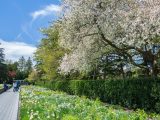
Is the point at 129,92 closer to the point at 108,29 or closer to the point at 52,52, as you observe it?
the point at 108,29

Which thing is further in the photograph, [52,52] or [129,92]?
[52,52]

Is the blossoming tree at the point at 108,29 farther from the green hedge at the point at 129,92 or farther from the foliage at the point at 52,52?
the foliage at the point at 52,52

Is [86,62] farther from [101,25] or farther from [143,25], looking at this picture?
[143,25]

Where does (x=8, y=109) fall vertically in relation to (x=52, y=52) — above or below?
below

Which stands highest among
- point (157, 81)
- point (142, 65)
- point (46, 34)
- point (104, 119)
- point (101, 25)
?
point (46, 34)

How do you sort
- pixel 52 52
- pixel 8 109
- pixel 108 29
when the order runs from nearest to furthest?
1. pixel 8 109
2. pixel 108 29
3. pixel 52 52

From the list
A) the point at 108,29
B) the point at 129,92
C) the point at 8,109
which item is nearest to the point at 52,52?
the point at 108,29

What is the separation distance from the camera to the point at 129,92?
2281 centimetres

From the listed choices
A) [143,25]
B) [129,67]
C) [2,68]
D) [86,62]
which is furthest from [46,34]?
[2,68]

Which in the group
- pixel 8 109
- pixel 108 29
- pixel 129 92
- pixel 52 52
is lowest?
pixel 8 109

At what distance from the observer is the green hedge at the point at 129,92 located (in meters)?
19.6

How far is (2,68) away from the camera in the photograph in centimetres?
11344

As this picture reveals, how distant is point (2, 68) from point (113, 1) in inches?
3550

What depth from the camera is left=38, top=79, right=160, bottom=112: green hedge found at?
64.2ft
